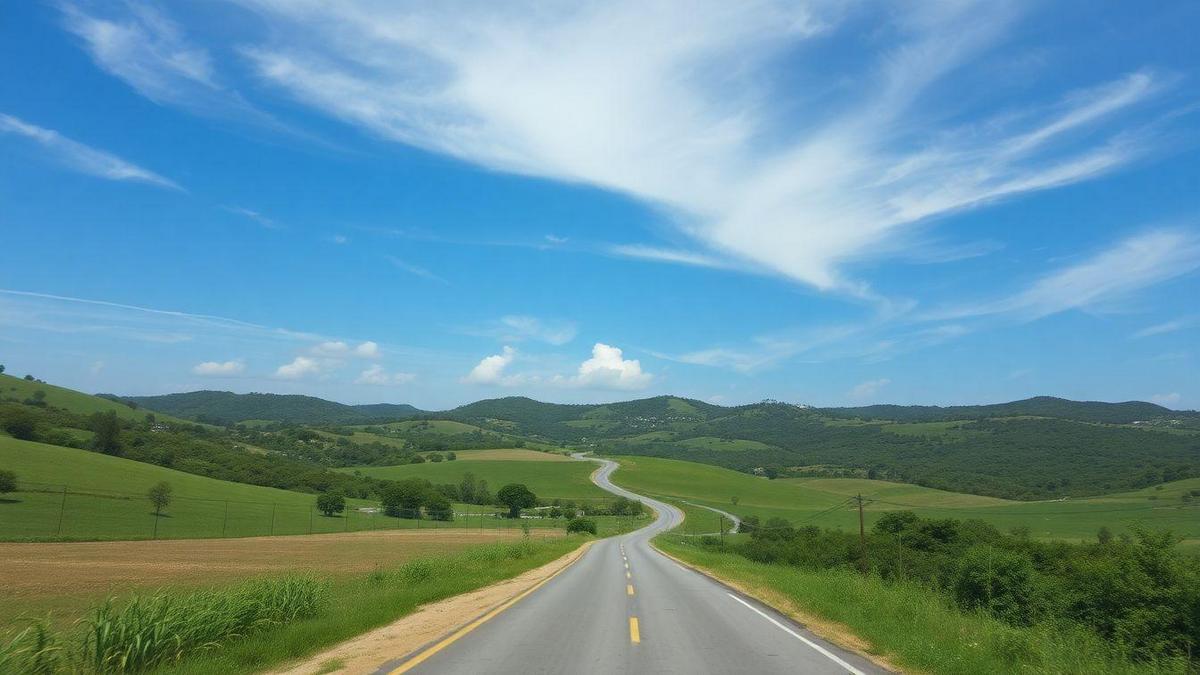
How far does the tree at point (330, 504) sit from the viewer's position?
99750 millimetres

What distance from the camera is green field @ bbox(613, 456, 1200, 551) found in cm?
9456

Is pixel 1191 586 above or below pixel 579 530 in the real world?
above

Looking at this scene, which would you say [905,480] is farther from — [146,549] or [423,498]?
[146,549]

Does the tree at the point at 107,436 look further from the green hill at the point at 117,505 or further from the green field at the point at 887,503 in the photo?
the green field at the point at 887,503

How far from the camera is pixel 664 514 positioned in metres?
128

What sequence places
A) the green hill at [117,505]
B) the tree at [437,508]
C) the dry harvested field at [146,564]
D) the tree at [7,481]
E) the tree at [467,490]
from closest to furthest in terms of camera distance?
the dry harvested field at [146,564] → the green hill at [117,505] → the tree at [7,481] → the tree at [437,508] → the tree at [467,490]

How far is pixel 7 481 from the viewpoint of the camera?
62.6 metres

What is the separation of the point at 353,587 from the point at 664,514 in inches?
4297

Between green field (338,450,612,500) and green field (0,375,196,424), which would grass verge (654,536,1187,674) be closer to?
green field (338,450,612,500)

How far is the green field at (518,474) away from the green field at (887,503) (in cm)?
1410

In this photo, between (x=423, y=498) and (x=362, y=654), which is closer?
(x=362, y=654)

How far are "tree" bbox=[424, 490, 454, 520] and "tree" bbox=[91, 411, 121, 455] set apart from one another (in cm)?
5067

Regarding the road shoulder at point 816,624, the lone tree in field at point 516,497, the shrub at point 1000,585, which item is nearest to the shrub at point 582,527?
the lone tree in field at point 516,497


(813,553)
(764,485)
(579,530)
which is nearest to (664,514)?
(579,530)
